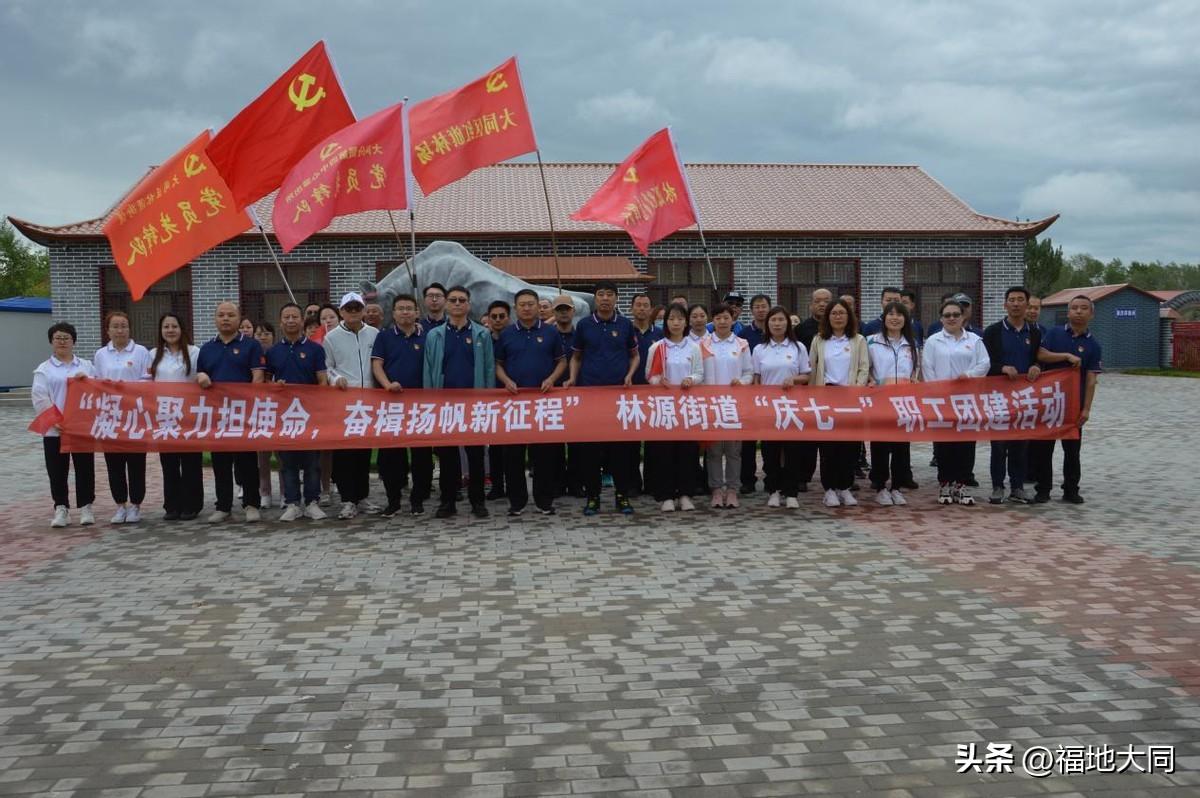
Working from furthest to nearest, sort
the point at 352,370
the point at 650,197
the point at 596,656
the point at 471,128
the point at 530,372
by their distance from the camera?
the point at 650,197, the point at 471,128, the point at 352,370, the point at 530,372, the point at 596,656

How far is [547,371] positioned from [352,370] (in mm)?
1640

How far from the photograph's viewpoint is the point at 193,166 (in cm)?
742

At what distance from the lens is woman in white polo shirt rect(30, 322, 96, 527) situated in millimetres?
6922

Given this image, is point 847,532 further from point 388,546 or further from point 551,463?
point 388,546

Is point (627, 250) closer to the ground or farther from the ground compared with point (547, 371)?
farther from the ground

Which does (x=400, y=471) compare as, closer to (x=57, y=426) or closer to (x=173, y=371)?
(x=173, y=371)

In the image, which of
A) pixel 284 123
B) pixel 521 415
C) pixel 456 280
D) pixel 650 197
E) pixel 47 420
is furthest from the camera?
pixel 456 280

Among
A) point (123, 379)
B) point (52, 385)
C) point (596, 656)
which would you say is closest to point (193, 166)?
point (123, 379)

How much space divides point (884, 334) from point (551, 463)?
289 centimetres

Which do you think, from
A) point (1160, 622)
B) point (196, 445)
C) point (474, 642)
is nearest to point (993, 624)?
point (1160, 622)

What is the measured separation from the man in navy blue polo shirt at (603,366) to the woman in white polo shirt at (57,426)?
12.3 ft

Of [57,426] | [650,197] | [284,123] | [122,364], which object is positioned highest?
[284,123]

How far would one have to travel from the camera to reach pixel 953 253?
2127cm

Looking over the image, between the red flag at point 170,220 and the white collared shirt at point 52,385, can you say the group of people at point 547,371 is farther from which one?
the red flag at point 170,220
